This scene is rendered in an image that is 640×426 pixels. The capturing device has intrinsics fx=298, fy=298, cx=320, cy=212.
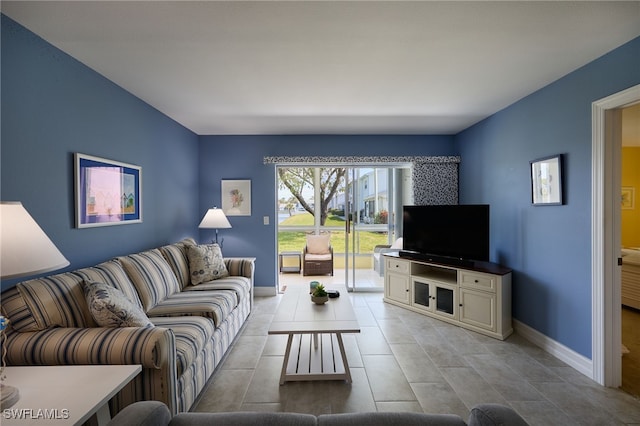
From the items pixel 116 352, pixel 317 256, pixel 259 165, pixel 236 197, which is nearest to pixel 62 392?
pixel 116 352

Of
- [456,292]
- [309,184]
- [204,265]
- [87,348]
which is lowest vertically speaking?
[456,292]

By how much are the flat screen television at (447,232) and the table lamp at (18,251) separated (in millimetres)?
3621

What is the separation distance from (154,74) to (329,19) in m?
1.61

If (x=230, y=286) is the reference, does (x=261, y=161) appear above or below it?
above

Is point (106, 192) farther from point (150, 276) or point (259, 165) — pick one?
point (259, 165)

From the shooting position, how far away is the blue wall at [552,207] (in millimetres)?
2363

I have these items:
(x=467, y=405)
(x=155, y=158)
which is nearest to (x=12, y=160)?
(x=155, y=158)

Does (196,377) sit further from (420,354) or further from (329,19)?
(329,19)

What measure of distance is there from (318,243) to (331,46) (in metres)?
4.00

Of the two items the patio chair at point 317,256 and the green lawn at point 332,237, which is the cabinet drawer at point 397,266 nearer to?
the green lawn at point 332,237

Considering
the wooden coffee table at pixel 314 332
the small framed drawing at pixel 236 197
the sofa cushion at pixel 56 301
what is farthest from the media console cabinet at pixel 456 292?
A: the sofa cushion at pixel 56 301

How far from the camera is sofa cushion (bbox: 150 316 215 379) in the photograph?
1.85 m

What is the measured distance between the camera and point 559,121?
8.67ft

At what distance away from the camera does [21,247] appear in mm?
1153
